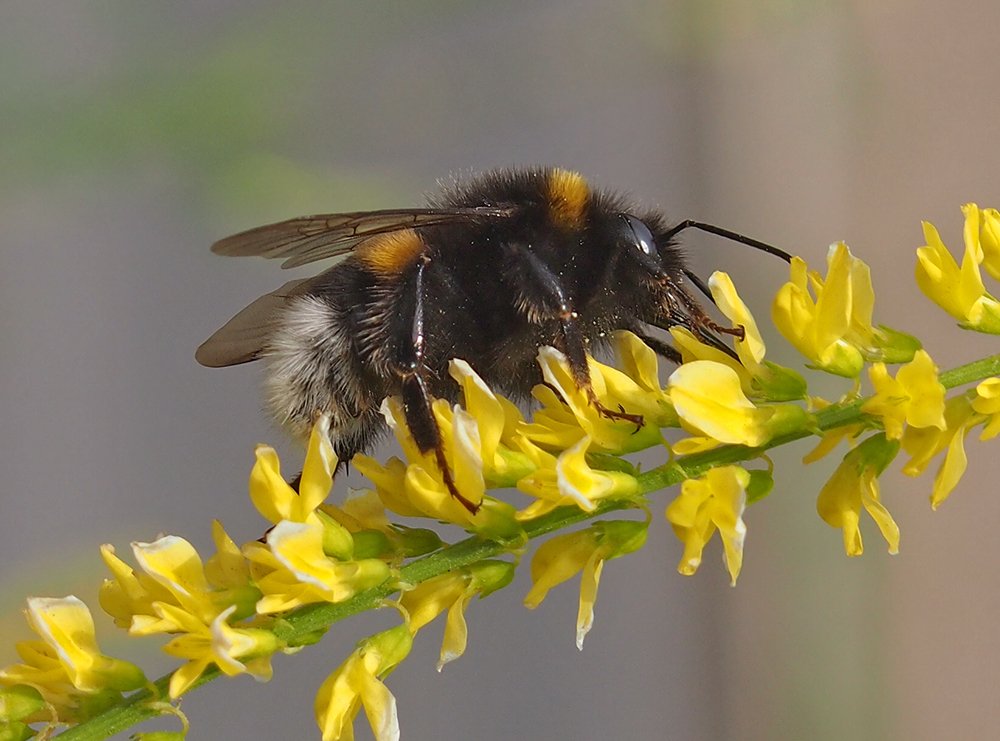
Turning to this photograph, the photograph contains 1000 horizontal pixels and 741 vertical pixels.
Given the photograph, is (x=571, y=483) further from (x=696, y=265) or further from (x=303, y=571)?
(x=696, y=265)

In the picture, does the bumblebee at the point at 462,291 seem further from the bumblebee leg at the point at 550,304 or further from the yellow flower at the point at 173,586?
the yellow flower at the point at 173,586

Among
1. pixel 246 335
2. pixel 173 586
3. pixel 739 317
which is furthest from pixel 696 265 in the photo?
pixel 173 586

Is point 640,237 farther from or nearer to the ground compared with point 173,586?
farther from the ground

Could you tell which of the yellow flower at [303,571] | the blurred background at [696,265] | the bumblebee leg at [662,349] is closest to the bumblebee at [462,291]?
the bumblebee leg at [662,349]

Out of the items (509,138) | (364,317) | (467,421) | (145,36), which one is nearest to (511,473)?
(467,421)

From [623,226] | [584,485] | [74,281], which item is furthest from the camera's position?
[74,281]

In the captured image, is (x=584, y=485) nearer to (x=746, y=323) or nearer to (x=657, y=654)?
(x=746, y=323)
